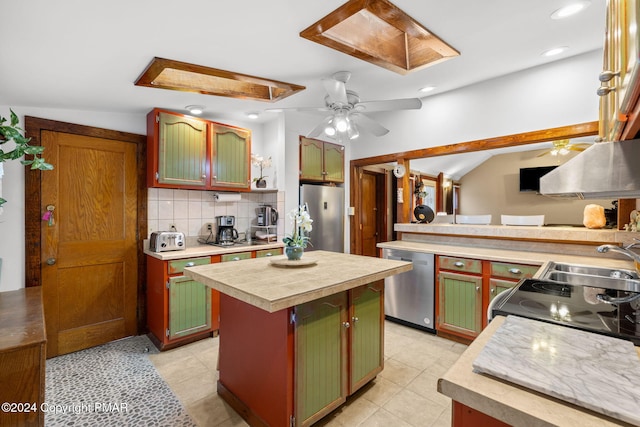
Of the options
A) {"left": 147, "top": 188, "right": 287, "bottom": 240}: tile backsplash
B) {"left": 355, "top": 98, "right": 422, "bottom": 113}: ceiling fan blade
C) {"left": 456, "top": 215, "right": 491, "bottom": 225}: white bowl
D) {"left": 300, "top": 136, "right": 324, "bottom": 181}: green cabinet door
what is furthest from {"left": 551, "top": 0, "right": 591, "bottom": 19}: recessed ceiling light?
{"left": 147, "top": 188, "right": 287, "bottom": 240}: tile backsplash

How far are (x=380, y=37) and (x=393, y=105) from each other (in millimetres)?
472

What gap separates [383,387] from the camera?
215cm

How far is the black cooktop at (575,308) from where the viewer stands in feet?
3.27

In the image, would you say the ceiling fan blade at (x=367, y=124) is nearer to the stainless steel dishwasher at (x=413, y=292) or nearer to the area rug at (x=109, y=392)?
the stainless steel dishwasher at (x=413, y=292)

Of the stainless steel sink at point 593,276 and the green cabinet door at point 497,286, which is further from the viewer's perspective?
the green cabinet door at point 497,286

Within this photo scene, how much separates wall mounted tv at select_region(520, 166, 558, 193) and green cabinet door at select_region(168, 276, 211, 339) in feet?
18.9

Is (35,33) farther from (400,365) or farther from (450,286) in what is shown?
(450,286)

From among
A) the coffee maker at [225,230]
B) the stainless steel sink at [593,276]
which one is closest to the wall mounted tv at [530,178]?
the stainless steel sink at [593,276]

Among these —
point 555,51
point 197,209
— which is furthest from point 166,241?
point 555,51

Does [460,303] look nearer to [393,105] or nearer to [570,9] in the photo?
[393,105]

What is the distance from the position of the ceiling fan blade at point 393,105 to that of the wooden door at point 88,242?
235 cm

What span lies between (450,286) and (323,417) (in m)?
1.72

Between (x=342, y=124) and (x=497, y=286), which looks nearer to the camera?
(x=342, y=124)

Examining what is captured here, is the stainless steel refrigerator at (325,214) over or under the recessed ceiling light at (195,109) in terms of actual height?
under
